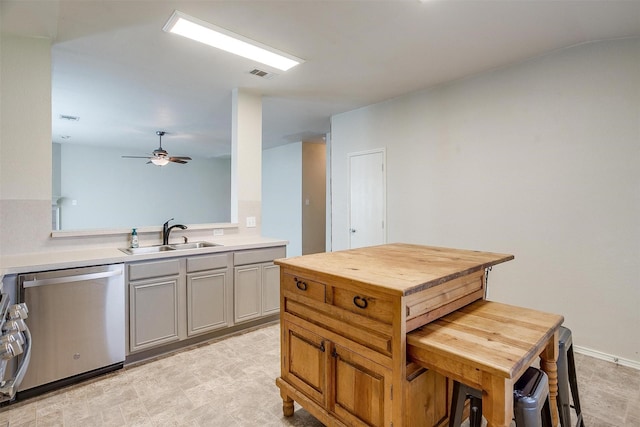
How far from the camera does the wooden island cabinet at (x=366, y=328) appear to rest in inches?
53.7

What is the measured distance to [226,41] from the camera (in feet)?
8.73

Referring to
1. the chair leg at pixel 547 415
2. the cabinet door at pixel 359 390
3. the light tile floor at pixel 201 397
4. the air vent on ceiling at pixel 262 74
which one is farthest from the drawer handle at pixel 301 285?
the air vent on ceiling at pixel 262 74

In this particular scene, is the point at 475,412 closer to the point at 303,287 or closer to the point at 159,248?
the point at 303,287

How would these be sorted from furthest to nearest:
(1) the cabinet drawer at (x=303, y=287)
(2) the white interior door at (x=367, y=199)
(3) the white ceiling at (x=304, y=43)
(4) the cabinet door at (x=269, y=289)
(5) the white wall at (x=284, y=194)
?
1. (5) the white wall at (x=284, y=194)
2. (2) the white interior door at (x=367, y=199)
3. (4) the cabinet door at (x=269, y=289)
4. (3) the white ceiling at (x=304, y=43)
5. (1) the cabinet drawer at (x=303, y=287)

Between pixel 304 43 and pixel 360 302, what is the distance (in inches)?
88.0

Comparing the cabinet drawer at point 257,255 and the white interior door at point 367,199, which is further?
the white interior door at point 367,199

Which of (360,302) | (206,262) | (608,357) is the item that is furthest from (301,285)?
(608,357)

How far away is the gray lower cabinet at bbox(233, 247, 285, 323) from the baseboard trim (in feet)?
9.34

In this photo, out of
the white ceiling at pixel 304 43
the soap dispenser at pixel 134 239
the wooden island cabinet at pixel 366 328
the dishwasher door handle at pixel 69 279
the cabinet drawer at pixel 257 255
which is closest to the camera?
the wooden island cabinet at pixel 366 328

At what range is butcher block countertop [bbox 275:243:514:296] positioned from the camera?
4.57ft

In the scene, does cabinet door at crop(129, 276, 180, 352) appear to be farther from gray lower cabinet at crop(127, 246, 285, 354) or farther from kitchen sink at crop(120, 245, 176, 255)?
kitchen sink at crop(120, 245, 176, 255)

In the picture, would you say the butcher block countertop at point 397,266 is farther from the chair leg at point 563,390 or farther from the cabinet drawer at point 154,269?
the cabinet drawer at point 154,269

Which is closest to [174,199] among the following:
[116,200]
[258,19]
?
[116,200]

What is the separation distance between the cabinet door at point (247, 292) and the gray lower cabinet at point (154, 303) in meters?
0.54
